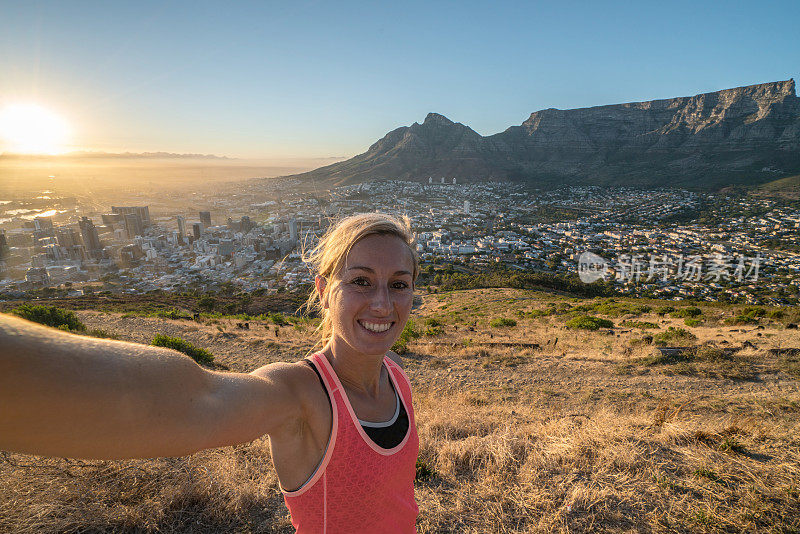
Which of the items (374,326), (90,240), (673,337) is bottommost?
(90,240)

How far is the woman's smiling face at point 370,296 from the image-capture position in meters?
1.26

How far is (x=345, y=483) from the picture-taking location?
1127mm

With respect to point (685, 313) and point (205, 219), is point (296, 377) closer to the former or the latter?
point (685, 313)

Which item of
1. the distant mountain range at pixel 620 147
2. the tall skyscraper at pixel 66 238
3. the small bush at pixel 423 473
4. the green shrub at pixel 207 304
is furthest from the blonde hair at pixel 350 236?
the distant mountain range at pixel 620 147

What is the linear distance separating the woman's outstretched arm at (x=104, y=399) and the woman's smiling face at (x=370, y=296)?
48 cm

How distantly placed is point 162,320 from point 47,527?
14873 millimetres

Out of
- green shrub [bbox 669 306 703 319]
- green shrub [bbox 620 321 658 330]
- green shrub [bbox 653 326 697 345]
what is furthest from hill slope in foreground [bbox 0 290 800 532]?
green shrub [bbox 669 306 703 319]

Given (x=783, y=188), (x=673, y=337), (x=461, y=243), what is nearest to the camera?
(x=673, y=337)

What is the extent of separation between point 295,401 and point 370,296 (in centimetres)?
44

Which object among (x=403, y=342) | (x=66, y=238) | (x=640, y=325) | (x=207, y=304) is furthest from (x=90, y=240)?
(x=640, y=325)

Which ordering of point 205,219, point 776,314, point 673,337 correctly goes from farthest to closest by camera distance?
point 205,219 → point 776,314 → point 673,337

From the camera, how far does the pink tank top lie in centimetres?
110

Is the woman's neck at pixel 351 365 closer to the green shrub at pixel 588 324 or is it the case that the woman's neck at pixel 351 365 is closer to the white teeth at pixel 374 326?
the white teeth at pixel 374 326

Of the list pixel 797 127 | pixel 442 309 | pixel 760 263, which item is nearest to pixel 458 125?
pixel 797 127
